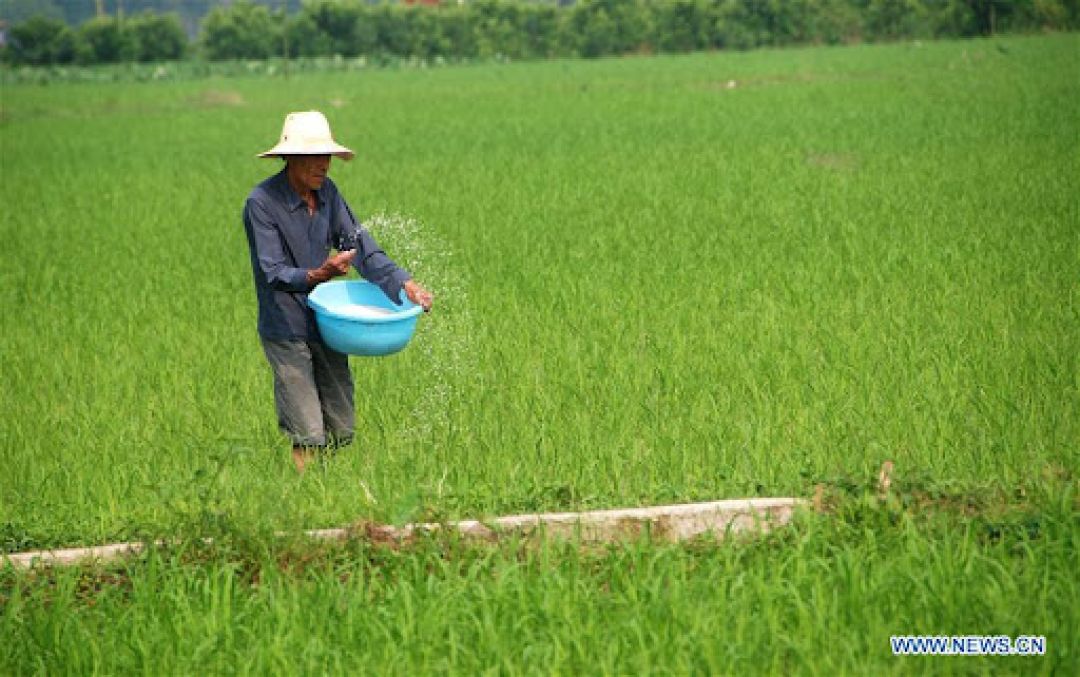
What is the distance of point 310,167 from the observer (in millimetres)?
5035

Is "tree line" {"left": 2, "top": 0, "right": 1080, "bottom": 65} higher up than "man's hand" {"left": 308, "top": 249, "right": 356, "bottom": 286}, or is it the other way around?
"man's hand" {"left": 308, "top": 249, "right": 356, "bottom": 286}

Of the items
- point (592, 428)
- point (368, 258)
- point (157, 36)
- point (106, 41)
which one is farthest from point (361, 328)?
point (157, 36)

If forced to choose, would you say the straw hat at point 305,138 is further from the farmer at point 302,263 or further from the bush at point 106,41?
the bush at point 106,41

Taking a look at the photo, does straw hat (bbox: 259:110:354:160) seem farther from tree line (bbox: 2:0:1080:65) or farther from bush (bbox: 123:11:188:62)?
bush (bbox: 123:11:188:62)

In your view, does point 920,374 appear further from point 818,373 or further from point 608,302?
point 608,302

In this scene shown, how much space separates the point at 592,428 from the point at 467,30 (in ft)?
184

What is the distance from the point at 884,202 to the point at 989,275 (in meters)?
3.35

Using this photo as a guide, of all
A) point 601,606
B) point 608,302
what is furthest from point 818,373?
point 601,606

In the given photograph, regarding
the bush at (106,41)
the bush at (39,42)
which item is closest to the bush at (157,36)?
the bush at (106,41)

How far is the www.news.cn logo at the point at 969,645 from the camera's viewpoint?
3.52 meters

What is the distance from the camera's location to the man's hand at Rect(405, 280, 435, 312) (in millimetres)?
4957

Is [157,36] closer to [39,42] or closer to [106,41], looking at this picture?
[106,41]

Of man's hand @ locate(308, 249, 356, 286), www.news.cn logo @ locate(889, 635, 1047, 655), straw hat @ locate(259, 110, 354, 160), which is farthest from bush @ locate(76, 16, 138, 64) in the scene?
www.news.cn logo @ locate(889, 635, 1047, 655)

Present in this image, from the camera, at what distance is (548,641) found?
3729 mm
